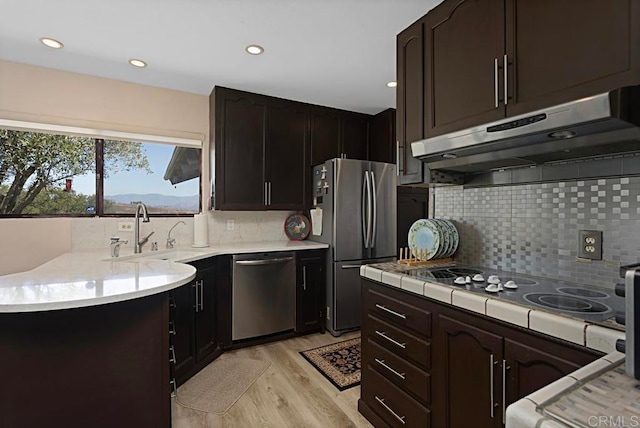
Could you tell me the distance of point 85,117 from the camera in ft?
9.54

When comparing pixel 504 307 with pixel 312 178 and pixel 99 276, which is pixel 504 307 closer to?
pixel 99 276

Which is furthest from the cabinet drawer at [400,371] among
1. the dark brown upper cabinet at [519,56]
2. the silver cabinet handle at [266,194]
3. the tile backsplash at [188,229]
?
the tile backsplash at [188,229]

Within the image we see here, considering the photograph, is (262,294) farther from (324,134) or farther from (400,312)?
(324,134)

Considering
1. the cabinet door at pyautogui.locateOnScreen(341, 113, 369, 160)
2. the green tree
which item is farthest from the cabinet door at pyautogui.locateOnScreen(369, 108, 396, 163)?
the green tree

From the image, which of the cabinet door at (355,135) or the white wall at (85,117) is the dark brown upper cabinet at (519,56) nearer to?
the cabinet door at (355,135)

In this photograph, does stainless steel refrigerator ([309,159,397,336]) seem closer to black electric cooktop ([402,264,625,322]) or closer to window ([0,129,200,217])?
window ([0,129,200,217])

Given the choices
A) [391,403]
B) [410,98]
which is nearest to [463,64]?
[410,98]

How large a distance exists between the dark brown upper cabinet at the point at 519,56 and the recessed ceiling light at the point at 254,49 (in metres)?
1.23

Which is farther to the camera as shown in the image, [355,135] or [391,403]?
[355,135]

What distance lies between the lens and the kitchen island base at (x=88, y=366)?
52.0 inches

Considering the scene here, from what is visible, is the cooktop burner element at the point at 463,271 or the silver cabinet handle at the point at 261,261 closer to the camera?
the cooktop burner element at the point at 463,271

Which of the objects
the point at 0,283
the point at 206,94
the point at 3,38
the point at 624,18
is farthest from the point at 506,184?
Answer: the point at 3,38

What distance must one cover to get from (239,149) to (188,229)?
3.20ft

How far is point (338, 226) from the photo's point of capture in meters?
3.31
